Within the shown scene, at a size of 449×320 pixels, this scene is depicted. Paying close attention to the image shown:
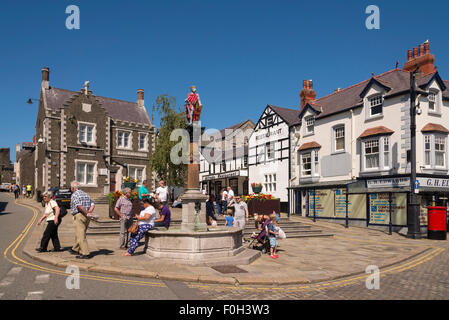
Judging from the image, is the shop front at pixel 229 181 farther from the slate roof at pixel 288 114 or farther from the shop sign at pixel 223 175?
the slate roof at pixel 288 114

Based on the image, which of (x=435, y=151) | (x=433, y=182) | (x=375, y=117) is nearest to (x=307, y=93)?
(x=375, y=117)

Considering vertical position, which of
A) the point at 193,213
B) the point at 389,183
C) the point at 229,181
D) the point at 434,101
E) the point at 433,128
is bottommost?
the point at 193,213

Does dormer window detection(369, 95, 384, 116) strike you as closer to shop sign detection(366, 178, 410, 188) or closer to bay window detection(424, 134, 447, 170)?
bay window detection(424, 134, 447, 170)

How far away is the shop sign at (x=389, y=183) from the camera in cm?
2034

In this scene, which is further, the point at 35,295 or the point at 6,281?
the point at 6,281

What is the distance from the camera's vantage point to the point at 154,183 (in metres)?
37.3

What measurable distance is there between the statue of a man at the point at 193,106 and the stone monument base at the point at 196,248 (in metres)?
3.88

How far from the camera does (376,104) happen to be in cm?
2295

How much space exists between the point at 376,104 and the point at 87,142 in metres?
24.4

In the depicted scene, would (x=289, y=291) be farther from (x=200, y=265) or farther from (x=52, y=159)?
(x=52, y=159)

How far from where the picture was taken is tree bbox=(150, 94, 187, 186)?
28312mm

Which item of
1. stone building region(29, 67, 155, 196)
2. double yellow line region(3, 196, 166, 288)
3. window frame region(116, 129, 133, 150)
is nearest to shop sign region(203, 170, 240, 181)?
stone building region(29, 67, 155, 196)

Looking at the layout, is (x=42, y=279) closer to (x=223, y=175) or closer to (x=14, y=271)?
(x=14, y=271)
